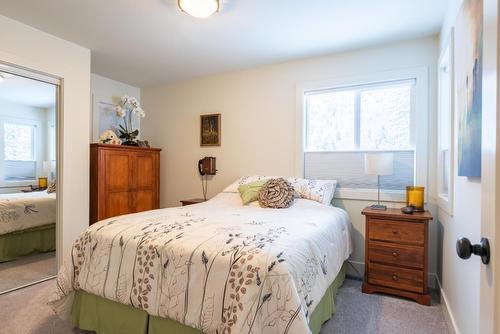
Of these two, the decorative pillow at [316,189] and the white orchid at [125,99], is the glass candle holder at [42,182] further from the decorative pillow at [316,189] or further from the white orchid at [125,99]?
the decorative pillow at [316,189]

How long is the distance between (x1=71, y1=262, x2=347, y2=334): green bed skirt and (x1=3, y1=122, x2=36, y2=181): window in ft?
5.18

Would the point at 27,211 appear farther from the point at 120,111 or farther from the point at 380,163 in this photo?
the point at 380,163

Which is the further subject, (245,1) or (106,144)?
(106,144)

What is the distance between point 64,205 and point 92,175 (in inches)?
20.5

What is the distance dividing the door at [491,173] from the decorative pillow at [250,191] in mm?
2344

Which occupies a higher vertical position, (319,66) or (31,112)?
(319,66)

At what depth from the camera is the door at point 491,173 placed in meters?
0.61

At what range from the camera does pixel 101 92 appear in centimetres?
408

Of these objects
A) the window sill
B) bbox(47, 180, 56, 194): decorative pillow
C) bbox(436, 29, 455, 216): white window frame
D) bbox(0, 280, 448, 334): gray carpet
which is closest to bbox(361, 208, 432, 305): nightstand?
bbox(0, 280, 448, 334): gray carpet

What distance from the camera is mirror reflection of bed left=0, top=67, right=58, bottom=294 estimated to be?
2.70 meters

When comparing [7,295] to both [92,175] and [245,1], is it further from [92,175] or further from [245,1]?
[245,1]

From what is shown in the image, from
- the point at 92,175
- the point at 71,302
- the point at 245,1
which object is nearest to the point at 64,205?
the point at 92,175

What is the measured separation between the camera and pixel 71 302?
1962 millimetres

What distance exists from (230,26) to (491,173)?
2.48 metres
